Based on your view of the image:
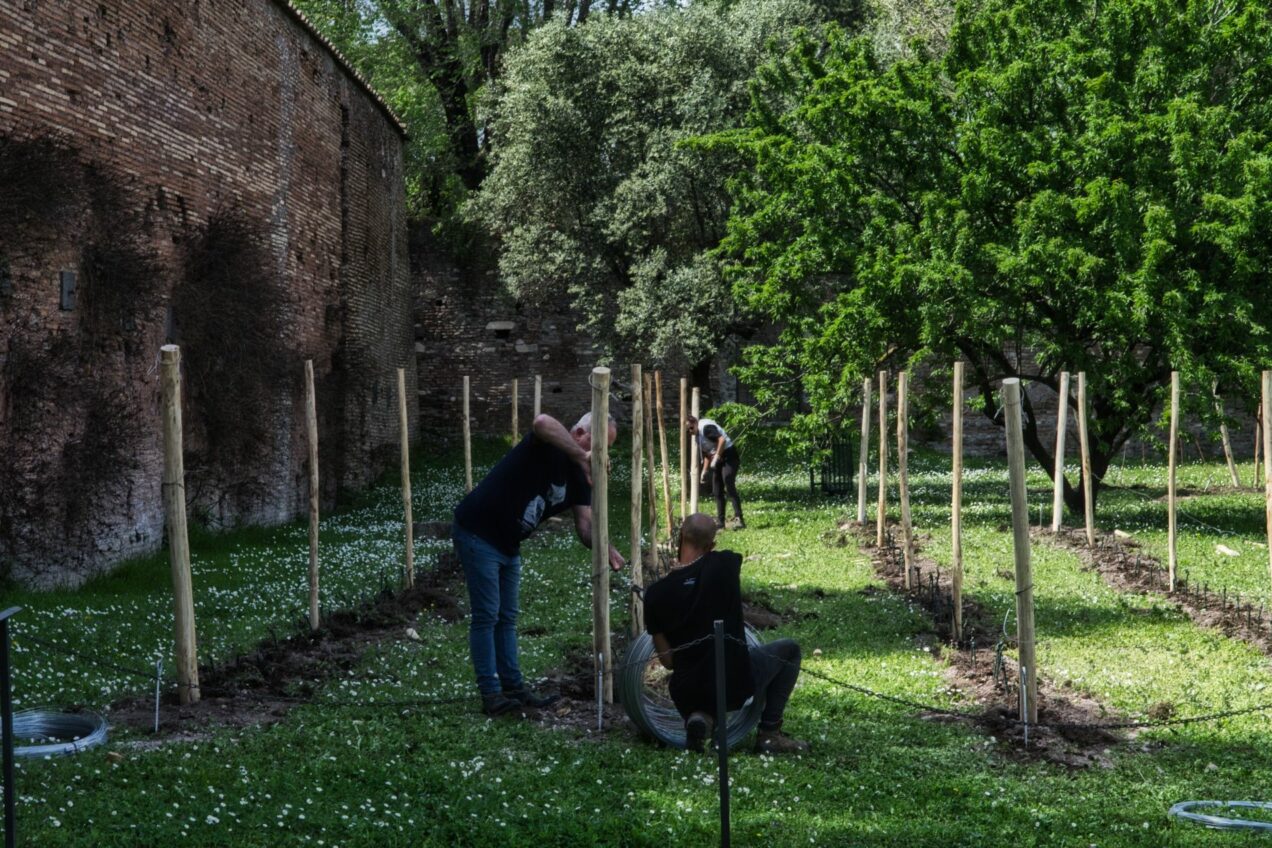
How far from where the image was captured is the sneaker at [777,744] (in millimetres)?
7703

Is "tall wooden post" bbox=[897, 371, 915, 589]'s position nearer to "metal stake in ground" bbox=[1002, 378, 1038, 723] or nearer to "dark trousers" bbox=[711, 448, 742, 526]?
"dark trousers" bbox=[711, 448, 742, 526]

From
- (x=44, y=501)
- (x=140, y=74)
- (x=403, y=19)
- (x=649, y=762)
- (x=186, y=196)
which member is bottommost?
(x=649, y=762)

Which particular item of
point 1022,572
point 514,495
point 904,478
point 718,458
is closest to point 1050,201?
point 904,478

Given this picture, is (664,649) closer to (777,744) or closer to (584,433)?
(777,744)

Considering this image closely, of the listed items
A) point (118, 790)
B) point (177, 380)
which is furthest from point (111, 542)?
point (118, 790)

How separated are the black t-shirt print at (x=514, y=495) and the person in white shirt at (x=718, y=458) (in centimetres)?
1064

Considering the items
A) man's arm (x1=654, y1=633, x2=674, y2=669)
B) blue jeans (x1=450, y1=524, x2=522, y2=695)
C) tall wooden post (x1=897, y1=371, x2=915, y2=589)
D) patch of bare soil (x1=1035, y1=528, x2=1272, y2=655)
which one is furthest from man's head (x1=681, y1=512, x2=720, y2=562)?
tall wooden post (x1=897, y1=371, x2=915, y2=589)

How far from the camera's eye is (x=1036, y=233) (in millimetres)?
17562

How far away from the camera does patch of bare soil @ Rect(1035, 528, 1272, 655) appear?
11.2 meters

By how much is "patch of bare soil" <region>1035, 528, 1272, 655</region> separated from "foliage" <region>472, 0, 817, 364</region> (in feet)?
34.9

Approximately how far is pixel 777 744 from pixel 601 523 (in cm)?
172

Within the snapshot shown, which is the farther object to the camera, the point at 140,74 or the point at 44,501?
the point at 140,74

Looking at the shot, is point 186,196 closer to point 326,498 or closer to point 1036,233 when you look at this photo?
point 326,498

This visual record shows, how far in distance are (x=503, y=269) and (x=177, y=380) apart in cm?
2077
